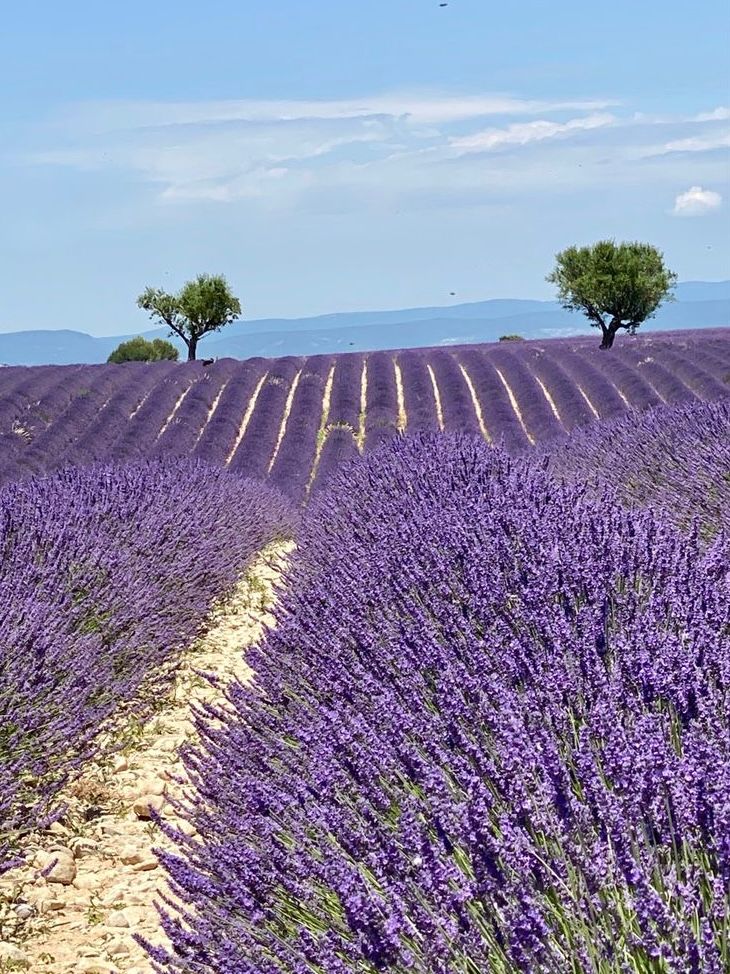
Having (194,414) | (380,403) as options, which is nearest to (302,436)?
(194,414)

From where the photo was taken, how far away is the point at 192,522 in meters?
6.93

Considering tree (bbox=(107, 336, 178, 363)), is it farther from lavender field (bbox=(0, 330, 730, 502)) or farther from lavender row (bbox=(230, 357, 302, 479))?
lavender row (bbox=(230, 357, 302, 479))

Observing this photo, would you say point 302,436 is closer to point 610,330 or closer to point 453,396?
point 453,396

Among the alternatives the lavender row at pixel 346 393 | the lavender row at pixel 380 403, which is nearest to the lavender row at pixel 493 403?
the lavender row at pixel 380 403

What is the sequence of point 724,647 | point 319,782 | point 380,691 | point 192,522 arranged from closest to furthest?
1. point 319,782
2. point 724,647
3. point 380,691
4. point 192,522

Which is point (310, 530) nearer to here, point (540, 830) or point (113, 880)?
point (113, 880)

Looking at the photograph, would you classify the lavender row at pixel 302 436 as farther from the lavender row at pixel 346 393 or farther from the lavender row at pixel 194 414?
the lavender row at pixel 194 414

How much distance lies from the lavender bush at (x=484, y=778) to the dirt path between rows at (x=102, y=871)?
0.42 meters

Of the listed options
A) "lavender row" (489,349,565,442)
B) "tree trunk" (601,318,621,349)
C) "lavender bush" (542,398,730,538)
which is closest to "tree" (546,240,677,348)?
"tree trunk" (601,318,621,349)

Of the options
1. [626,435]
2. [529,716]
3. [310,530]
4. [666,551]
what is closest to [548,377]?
[626,435]

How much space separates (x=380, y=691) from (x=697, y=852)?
1083 millimetres

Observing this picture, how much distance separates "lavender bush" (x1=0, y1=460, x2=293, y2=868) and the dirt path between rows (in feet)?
0.46

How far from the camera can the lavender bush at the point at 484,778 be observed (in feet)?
5.21

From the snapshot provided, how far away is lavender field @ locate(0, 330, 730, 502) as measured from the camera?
15094mm
